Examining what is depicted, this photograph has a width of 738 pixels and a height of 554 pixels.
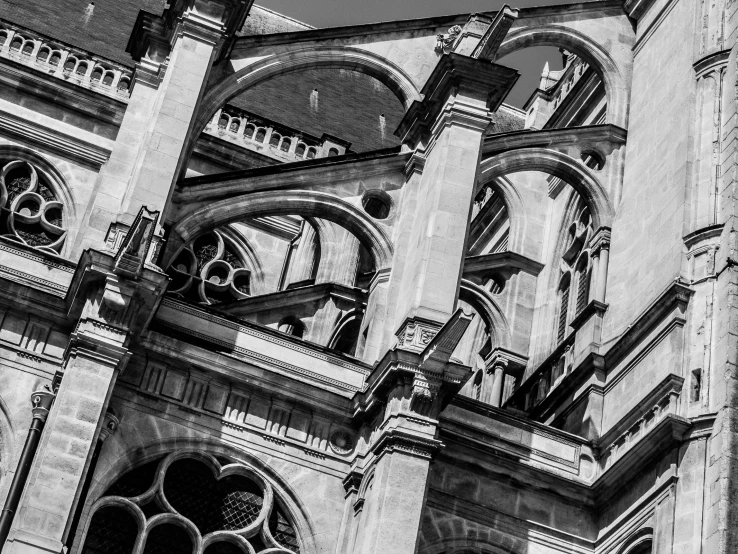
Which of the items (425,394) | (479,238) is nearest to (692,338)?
(425,394)

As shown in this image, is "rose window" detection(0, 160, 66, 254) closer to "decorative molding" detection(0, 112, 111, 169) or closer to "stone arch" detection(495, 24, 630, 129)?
"decorative molding" detection(0, 112, 111, 169)

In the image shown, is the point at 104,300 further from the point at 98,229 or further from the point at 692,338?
the point at 692,338

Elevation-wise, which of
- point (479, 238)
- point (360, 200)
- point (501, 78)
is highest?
point (479, 238)

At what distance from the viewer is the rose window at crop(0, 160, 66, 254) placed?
20750 millimetres

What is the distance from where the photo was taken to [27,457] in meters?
14.2

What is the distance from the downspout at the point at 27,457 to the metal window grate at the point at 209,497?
4.69 feet

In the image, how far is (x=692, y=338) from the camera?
1584 cm

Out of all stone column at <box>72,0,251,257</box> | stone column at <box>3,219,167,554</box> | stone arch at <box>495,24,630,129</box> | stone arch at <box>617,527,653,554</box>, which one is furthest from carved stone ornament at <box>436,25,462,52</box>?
stone arch at <box>617,527,653,554</box>

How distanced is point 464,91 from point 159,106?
339cm

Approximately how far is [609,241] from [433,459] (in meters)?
4.91

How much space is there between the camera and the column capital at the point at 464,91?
17.7 meters

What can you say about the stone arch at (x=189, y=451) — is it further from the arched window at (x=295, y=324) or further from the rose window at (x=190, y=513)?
the arched window at (x=295, y=324)

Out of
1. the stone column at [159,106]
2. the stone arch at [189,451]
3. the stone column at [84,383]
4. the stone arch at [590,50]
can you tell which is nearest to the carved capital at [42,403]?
the stone column at [84,383]

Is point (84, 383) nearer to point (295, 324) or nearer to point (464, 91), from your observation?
point (464, 91)
